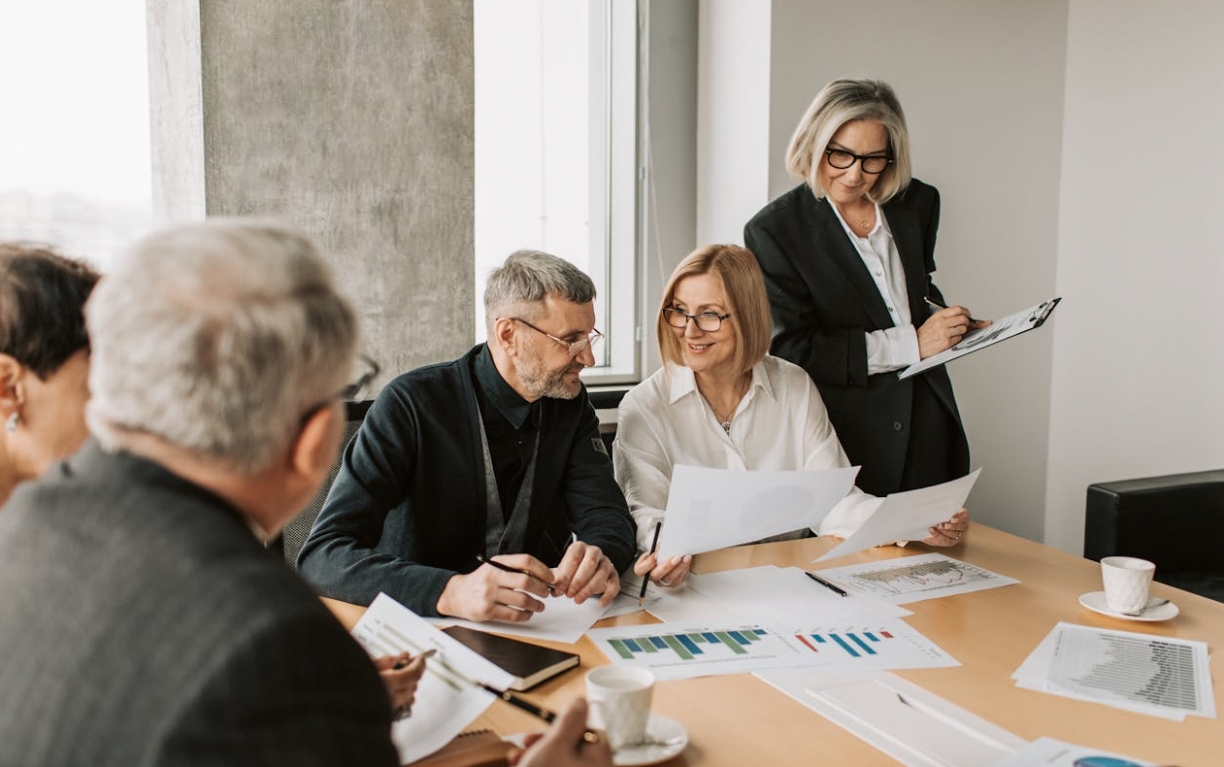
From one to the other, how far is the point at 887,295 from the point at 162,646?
224 centimetres

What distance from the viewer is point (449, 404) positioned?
1965 millimetres

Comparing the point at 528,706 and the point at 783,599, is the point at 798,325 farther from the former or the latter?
the point at 528,706

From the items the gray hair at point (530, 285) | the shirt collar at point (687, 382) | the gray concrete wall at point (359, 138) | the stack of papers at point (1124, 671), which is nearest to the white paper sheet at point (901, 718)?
the stack of papers at point (1124, 671)

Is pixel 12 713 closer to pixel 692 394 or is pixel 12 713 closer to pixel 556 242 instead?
pixel 692 394

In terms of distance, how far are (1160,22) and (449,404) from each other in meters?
2.97

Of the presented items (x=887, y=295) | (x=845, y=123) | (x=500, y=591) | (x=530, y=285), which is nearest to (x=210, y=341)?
(x=500, y=591)

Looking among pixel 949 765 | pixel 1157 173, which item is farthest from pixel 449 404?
pixel 1157 173

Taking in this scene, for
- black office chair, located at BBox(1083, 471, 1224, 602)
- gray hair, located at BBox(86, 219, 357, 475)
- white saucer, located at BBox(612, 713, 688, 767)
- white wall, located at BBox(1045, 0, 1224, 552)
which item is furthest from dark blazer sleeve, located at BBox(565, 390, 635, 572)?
white wall, located at BBox(1045, 0, 1224, 552)

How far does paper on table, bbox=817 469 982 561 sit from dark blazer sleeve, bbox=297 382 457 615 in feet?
2.34

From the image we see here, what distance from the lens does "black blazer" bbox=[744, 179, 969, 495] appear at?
101 inches

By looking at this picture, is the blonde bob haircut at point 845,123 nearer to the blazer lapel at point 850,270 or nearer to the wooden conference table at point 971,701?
the blazer lapel at point 850,270

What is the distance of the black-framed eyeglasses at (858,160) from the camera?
2486 mm

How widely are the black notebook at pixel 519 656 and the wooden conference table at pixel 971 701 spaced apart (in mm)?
18

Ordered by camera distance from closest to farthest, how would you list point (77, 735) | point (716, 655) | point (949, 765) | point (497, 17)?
point (77, 735) → point (949, 765) → point (716, 655) → point (497, 17)
